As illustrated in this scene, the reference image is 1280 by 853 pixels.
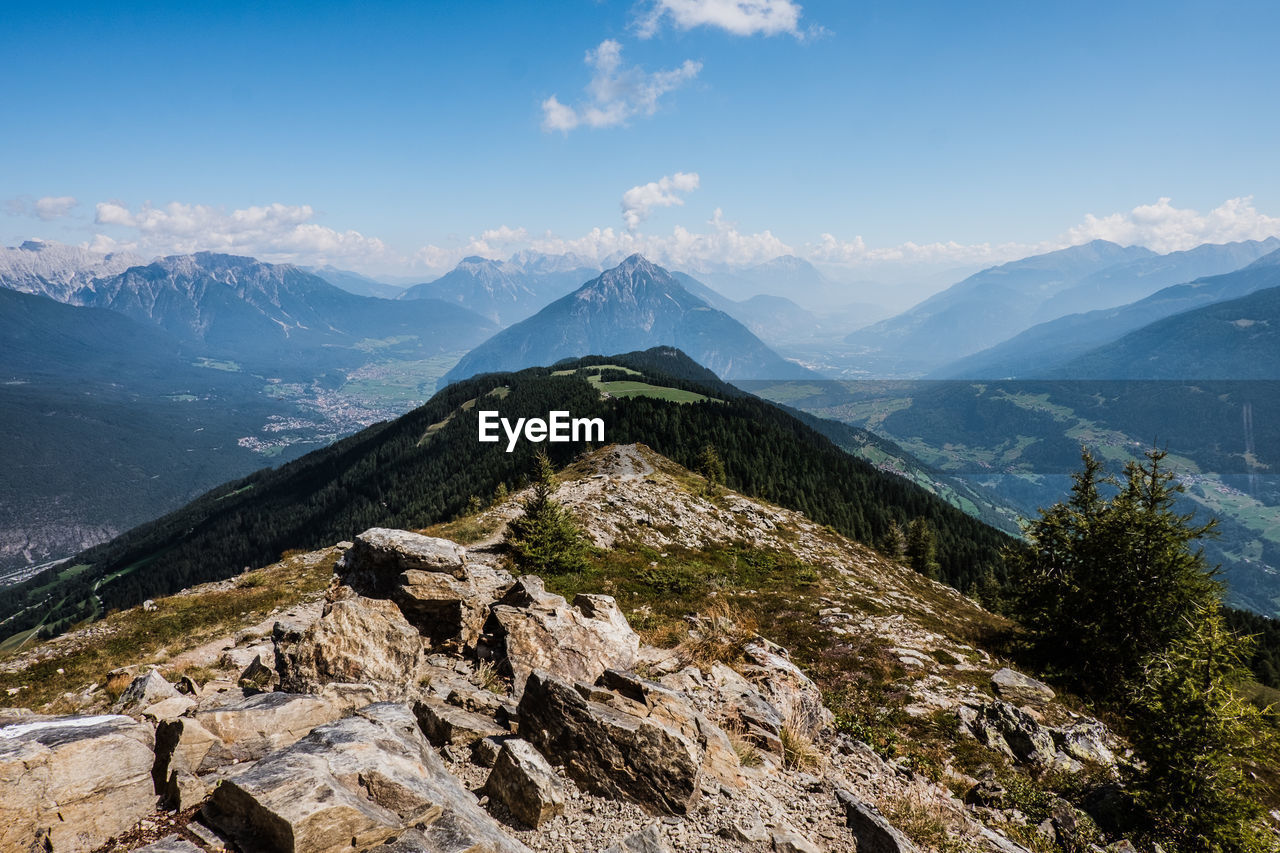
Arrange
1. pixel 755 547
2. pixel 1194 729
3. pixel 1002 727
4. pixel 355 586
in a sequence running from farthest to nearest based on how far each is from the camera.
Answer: pixel 755 547, pixel 355 586, pixel 1002 727, pixel 1194 729

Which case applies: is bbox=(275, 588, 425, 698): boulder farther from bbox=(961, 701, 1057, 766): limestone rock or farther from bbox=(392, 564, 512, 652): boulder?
bbox=(961, 701, 1057, 766): limestone rock

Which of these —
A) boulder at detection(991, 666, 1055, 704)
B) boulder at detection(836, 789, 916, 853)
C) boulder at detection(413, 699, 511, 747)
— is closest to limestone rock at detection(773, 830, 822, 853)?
boulder at detection(836, 789, 916, 853)

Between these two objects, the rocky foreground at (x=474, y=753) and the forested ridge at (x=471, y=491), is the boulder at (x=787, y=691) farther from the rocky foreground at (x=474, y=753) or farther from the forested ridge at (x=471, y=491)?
the forested ridge at (x=471, y=491)

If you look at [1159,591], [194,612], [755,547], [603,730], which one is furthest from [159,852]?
[755,547]

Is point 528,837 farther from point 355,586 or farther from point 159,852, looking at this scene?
point 355,586

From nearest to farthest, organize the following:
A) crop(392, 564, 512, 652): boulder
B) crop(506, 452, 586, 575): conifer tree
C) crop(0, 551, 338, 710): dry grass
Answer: crop(392, 564, 512, 652): boulder < crop(0, 551, 338, 710): dry grass < crop(506, 452, 586, 575): conifer tree
